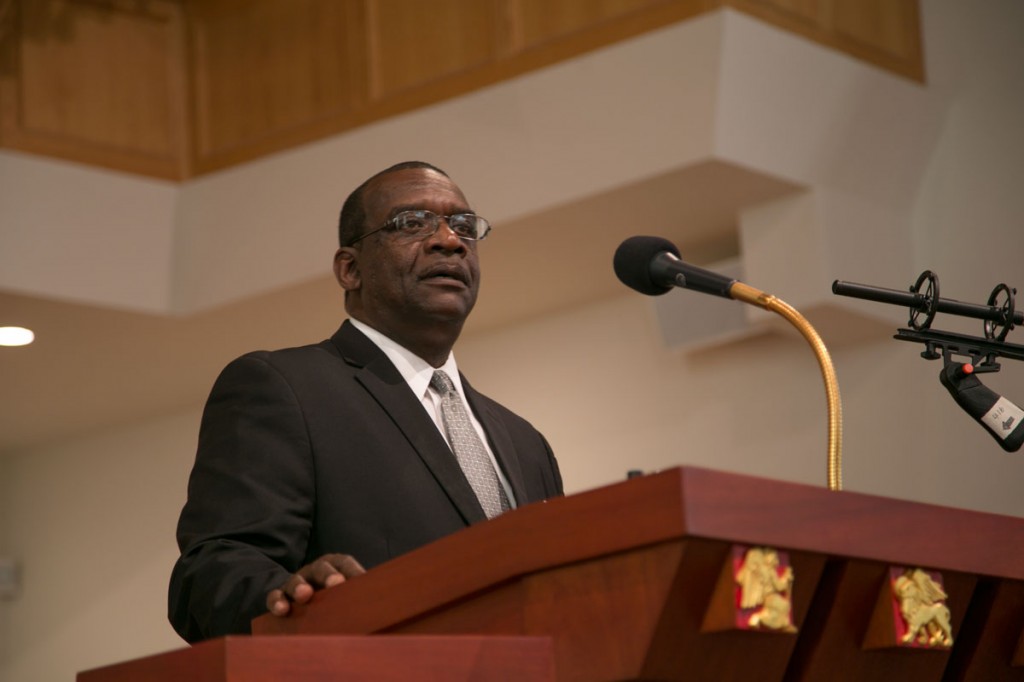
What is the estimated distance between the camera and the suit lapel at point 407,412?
2.62 meters

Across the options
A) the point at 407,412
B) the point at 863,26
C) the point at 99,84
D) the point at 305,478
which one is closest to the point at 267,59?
the point at 99,84

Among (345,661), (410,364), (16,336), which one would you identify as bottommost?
(345,661)

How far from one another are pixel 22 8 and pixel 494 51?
2282mm

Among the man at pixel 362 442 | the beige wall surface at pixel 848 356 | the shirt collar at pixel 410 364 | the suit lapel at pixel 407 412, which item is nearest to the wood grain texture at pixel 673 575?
the man at pixel 362 442

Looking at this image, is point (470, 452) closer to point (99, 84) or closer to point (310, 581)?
point (310, 581)

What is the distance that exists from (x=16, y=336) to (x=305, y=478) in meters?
5.31

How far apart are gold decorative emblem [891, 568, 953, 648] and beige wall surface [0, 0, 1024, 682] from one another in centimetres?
414

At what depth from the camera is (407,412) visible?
277cm

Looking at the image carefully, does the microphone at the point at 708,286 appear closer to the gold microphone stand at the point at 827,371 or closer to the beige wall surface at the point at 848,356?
the gold microphone stand at the point at 827,371

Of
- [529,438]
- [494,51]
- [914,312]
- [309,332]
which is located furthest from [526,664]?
[309,332]

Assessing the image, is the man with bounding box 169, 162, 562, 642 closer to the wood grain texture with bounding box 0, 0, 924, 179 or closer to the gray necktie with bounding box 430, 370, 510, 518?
the gray necktie with bounding box 430, 370, 510, 518

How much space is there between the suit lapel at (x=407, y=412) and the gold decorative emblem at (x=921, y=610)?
0.83 meters

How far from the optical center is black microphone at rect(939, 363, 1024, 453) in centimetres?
245

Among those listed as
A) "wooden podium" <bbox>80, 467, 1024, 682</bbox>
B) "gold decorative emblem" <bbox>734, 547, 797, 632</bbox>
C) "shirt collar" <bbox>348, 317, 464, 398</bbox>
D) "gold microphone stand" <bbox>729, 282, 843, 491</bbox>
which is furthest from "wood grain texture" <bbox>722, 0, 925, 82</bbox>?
"gold decorative emblem" <bbox>734, 547, 797, 632</bbox>
